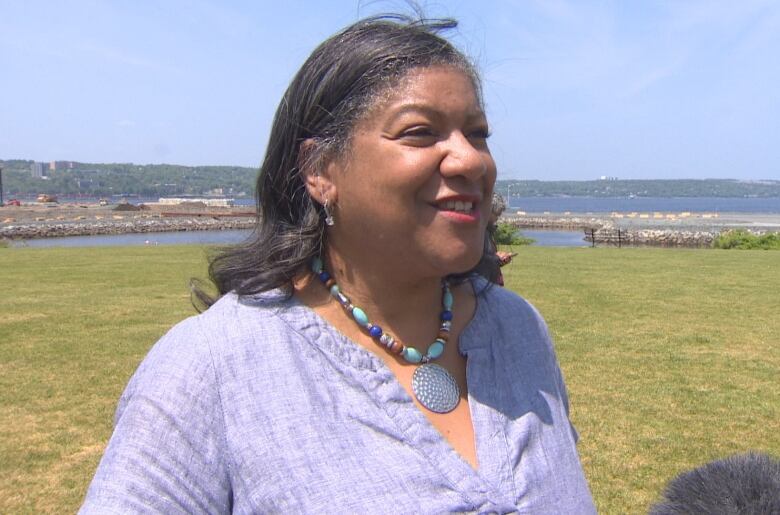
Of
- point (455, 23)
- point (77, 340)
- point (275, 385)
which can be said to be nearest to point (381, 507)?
point (275, 385)

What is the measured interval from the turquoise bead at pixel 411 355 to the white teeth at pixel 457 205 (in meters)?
0.34

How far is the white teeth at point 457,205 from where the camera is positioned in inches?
56.8

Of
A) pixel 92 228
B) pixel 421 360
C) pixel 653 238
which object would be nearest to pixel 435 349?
pixel 421 360

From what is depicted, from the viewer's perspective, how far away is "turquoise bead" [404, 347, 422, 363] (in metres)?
1.59

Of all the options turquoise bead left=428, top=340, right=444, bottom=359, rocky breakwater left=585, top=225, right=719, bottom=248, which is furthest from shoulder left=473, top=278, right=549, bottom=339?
rocky breakwater left=585, top=225, right=719, bottom=248

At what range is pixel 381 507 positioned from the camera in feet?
4.15

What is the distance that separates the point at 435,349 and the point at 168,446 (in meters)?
0.64

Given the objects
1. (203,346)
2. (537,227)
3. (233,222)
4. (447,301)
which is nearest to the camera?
(203,346)

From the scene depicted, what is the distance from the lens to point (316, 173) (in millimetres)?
1539

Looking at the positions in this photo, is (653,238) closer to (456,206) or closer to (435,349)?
(435,349)

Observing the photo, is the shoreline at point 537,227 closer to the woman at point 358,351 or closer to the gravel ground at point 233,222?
the gravel ground at point 233,222

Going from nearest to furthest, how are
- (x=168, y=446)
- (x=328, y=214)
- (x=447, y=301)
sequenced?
1. (x=168, y=446)
2. (x=328, y=214)
3. (x=447, y=301)

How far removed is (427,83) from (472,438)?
0.73m

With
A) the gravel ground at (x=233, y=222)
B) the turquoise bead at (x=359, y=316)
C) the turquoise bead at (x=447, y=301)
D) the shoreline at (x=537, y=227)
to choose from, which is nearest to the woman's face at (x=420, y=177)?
the turquoise bead at (x=359, y=316)
